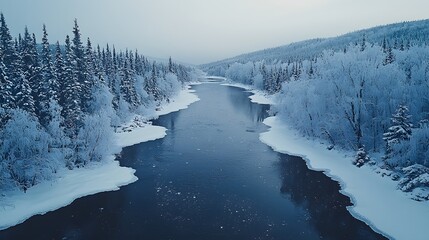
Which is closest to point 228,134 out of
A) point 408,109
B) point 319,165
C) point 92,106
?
point 319,165

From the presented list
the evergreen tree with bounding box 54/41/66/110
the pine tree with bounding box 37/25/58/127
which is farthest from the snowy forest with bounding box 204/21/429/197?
the pine tree with bounding box 37/25/58/127

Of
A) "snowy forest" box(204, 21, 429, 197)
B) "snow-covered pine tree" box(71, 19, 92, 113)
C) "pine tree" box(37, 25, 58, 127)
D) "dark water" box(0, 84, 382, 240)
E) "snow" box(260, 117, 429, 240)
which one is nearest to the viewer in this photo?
"dark water" box(0, 84, 382, 240)

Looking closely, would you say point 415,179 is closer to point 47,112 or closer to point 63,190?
point 63,190

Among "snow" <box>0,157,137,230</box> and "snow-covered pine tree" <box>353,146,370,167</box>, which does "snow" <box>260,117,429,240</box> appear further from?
"snow" <box>0,157,137,230</box>

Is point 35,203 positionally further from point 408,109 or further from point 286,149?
point 408,109

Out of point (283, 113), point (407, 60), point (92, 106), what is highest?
point (407, 60)

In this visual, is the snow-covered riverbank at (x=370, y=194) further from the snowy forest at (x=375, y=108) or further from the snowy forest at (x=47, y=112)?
the snowy forest at (x=47, y=112)
